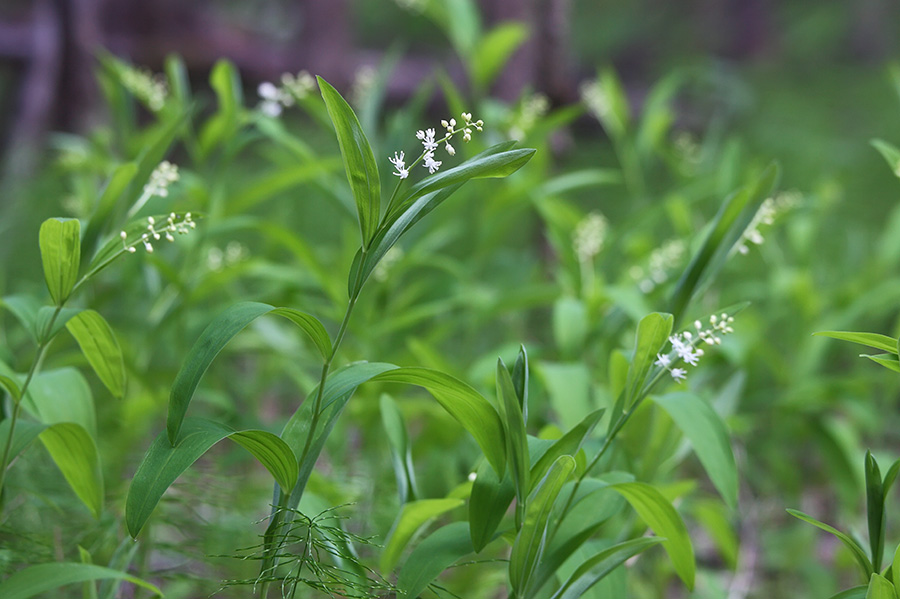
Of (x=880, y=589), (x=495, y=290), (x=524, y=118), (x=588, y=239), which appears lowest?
(x=880, y=589)

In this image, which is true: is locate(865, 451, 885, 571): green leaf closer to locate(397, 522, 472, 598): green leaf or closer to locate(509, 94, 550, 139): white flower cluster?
locate(397, 522, 472, 598): green leaf

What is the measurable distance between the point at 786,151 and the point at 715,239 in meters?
3.04

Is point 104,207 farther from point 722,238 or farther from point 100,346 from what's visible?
point 722,238

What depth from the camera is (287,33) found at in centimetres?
722

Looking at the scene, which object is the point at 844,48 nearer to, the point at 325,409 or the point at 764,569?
the point at 764,569

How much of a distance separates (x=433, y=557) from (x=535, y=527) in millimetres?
99

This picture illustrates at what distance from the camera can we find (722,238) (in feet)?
2.16

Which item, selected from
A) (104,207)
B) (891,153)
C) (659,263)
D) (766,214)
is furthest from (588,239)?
(104,207)

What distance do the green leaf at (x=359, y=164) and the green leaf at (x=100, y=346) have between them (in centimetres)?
27

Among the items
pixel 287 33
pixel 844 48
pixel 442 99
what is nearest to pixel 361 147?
pixel 442 99

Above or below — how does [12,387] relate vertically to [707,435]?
above

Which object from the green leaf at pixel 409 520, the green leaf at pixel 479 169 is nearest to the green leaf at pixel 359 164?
the green leaf at pixel 479 169

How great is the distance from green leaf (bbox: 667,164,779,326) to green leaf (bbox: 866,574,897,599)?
0.27m

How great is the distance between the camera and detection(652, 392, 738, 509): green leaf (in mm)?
600
